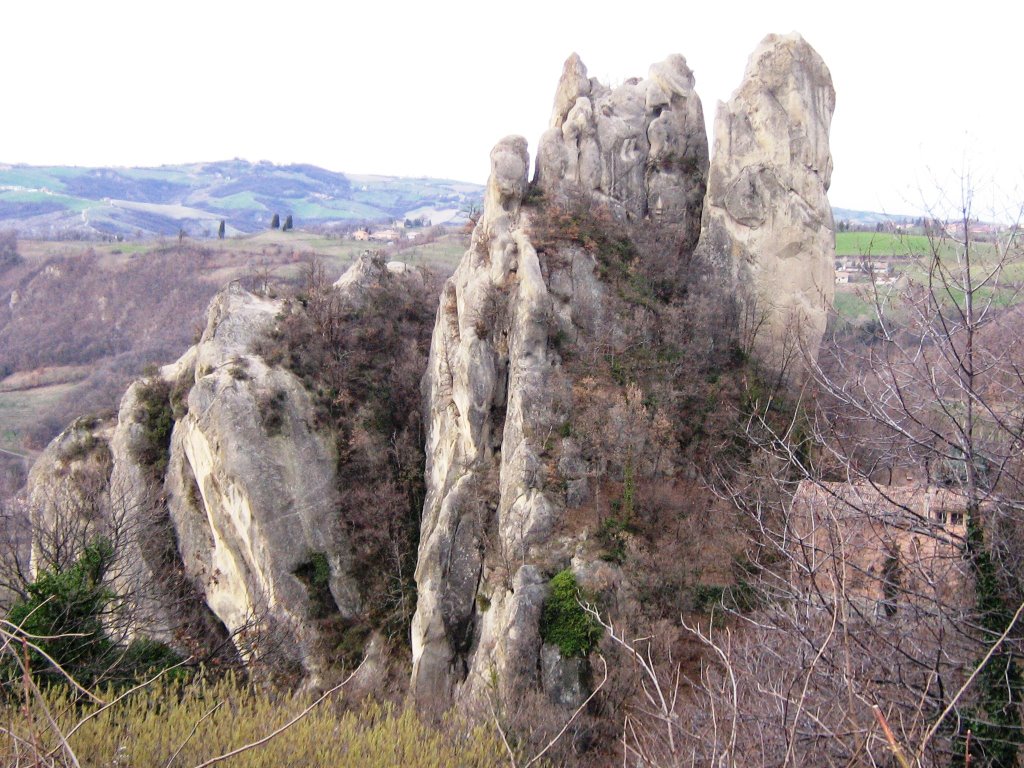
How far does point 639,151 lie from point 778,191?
17.2 feet

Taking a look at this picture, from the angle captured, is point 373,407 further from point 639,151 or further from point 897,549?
point 897,549

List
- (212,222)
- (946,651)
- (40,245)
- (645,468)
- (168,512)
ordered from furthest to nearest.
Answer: (212,222)
(40,245)
(168,512)
(645,468)
(946,651)

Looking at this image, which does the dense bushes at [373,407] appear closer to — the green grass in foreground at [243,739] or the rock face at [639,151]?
the rock face at [639,151]

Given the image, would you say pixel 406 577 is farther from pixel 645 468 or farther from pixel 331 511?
pixel 645 468

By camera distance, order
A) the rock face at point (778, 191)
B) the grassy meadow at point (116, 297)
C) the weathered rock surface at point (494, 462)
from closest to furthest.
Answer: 1. the weathered rock surface at point (494, 462)
2. the rock face at point (778, 191)
3. the grassy meadow at point (116, 297)

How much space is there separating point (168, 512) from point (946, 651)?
1092 inches

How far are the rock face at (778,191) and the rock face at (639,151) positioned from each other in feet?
6.61

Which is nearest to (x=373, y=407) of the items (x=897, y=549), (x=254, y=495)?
(x=254, y=495)

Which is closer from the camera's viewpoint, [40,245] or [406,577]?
[406,577]

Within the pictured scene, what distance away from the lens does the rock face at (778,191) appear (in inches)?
974

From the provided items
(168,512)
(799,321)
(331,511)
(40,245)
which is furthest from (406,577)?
(40,245)

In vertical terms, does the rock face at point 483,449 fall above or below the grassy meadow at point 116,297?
above

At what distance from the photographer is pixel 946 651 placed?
920 centimetres

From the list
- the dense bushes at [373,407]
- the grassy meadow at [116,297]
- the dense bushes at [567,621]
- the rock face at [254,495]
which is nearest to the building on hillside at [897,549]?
the dense bushes at [567,621]
